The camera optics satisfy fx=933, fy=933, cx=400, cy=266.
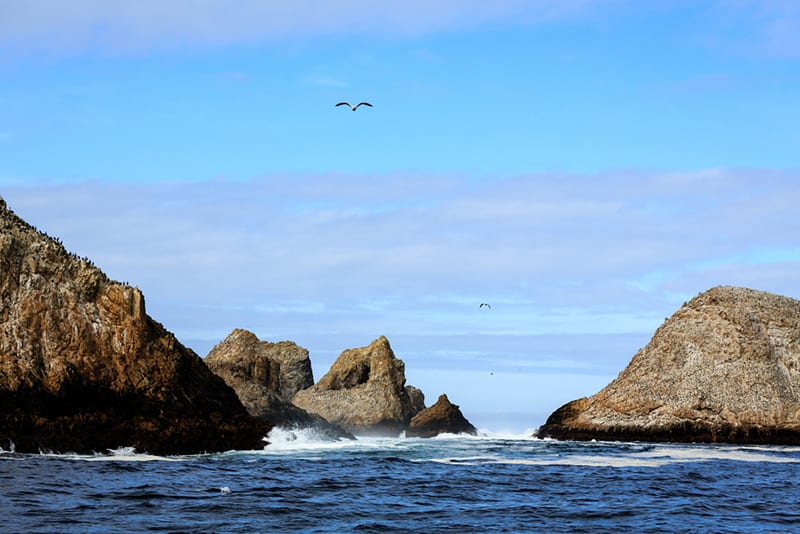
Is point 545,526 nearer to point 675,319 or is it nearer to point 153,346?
point 153,346

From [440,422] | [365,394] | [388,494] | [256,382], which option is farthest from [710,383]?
[388,494]

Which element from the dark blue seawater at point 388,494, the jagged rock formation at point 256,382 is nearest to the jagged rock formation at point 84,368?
the dark blue seawater at point 388,494

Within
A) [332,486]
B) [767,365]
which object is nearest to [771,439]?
[767,365]

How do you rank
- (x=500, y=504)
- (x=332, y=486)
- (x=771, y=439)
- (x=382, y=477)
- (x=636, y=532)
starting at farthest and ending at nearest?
1. (x=771, y=439)
2. (x=382, y=477)
3. (x=332, y=486)
4. (x=500, y=504)
5. (x=636, y=532)

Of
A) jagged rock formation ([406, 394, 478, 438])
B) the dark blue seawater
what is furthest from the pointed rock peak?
the dark blue seawater

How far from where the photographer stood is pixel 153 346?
50.2 meters

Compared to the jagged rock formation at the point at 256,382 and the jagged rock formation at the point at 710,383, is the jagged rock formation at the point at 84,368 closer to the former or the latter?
the jagged rock formation at the point at 256,382

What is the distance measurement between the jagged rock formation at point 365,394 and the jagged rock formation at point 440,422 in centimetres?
306

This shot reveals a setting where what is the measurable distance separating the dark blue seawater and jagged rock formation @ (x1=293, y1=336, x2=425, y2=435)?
154ft

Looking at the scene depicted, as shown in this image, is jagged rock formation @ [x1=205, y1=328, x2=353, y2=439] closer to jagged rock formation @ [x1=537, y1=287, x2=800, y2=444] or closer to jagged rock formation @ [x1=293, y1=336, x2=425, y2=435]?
jagged rock formation @ [x1=293, y1=336, x2=425, y2=435]

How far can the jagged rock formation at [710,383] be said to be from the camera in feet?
241

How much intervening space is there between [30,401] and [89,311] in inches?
244

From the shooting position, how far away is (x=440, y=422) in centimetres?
9619

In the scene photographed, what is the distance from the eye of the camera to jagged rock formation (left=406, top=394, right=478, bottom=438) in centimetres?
9594
